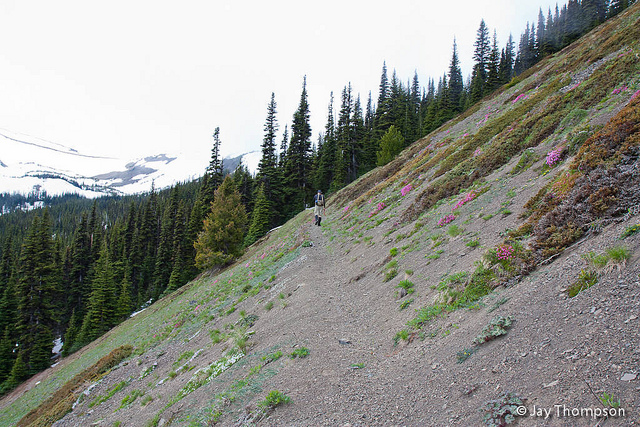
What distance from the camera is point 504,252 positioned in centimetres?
752

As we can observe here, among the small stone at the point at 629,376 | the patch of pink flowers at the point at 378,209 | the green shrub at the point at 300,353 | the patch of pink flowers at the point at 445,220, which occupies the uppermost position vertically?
the patch of pink flowers at the point at 378,209

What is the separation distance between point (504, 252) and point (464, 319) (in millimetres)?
2016

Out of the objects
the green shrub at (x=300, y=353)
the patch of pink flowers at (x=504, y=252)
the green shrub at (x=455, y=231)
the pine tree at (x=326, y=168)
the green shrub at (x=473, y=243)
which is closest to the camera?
the patch of pink flowers at (x=504, y=252)

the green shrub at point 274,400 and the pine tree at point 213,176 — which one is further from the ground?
the pine tree at point 213,176

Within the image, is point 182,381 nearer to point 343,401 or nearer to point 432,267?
point 343,401

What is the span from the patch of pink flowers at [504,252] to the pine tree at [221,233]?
32859mm

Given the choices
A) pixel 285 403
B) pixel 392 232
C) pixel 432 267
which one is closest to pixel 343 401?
pixel 285 403

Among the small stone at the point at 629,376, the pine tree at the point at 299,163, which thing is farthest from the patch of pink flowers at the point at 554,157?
the pine tree at the point at 299,163

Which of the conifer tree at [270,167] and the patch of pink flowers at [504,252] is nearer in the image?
the patch of pink flowers at [504,252]

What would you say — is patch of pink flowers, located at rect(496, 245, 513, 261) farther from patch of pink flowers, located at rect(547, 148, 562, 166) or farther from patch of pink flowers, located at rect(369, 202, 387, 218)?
patch of pink flowers, located at rect(369, 202, 387, 218)

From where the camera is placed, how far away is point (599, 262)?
5.36 metres

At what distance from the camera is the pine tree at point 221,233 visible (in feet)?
122

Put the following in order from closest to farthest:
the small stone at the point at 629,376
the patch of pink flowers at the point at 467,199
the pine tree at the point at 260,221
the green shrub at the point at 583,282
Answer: the small stone at the point at 629,376, the green shrub at the point at 583,282, the patch of pink flowers at the point at 467,199, the pine tree at the point at 260,221

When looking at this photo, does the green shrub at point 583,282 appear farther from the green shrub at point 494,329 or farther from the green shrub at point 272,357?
the green shrub at point 272,357
